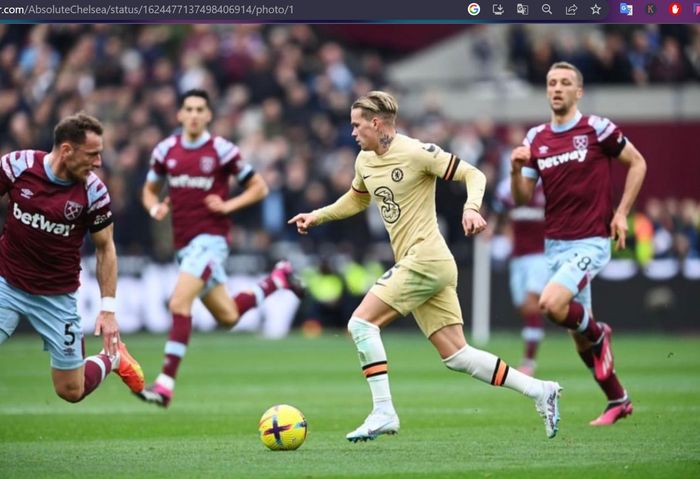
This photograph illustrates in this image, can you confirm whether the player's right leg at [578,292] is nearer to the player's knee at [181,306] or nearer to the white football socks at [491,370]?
the white football socks at [491,370]

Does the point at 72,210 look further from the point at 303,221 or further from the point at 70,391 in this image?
the point at 303,221

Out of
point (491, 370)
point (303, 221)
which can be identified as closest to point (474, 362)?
point (491, 370)

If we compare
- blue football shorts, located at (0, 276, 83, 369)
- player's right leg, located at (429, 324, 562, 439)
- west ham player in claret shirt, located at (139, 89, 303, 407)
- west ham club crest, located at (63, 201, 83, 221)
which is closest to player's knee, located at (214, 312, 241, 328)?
west ham player in claret shirt, located at (139, 89, 303, 407)

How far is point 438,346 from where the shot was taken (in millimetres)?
9930

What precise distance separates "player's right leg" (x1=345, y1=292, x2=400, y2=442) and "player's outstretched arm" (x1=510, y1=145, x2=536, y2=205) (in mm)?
1929

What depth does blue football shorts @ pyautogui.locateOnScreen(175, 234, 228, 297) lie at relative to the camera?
13547 millimetres

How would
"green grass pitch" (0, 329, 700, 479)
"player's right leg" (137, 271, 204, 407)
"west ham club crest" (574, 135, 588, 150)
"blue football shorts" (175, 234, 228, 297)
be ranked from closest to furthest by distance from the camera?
"green grass pitch" (0, 329, 700, 479) < "west ham club crest" (574, 135, 588, 150) < "player's right leg" (137, 271, 204, 407) < "blue football shorts" (175, 234, 228, 297)

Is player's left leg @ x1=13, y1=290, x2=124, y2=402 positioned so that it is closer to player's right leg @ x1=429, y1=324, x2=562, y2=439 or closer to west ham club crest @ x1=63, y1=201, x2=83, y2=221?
west ham club crest @ x1=63, y1=201, x2=83, y2=221

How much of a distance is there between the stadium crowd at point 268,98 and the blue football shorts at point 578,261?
11884 mm

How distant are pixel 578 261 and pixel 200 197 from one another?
430 cm

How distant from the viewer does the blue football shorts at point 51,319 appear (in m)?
9.53

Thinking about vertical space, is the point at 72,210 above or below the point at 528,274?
above

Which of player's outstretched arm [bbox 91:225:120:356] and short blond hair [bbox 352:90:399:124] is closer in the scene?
player's outstretched arm [bbox 91:225:120:356]

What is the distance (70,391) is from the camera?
32.4ft
